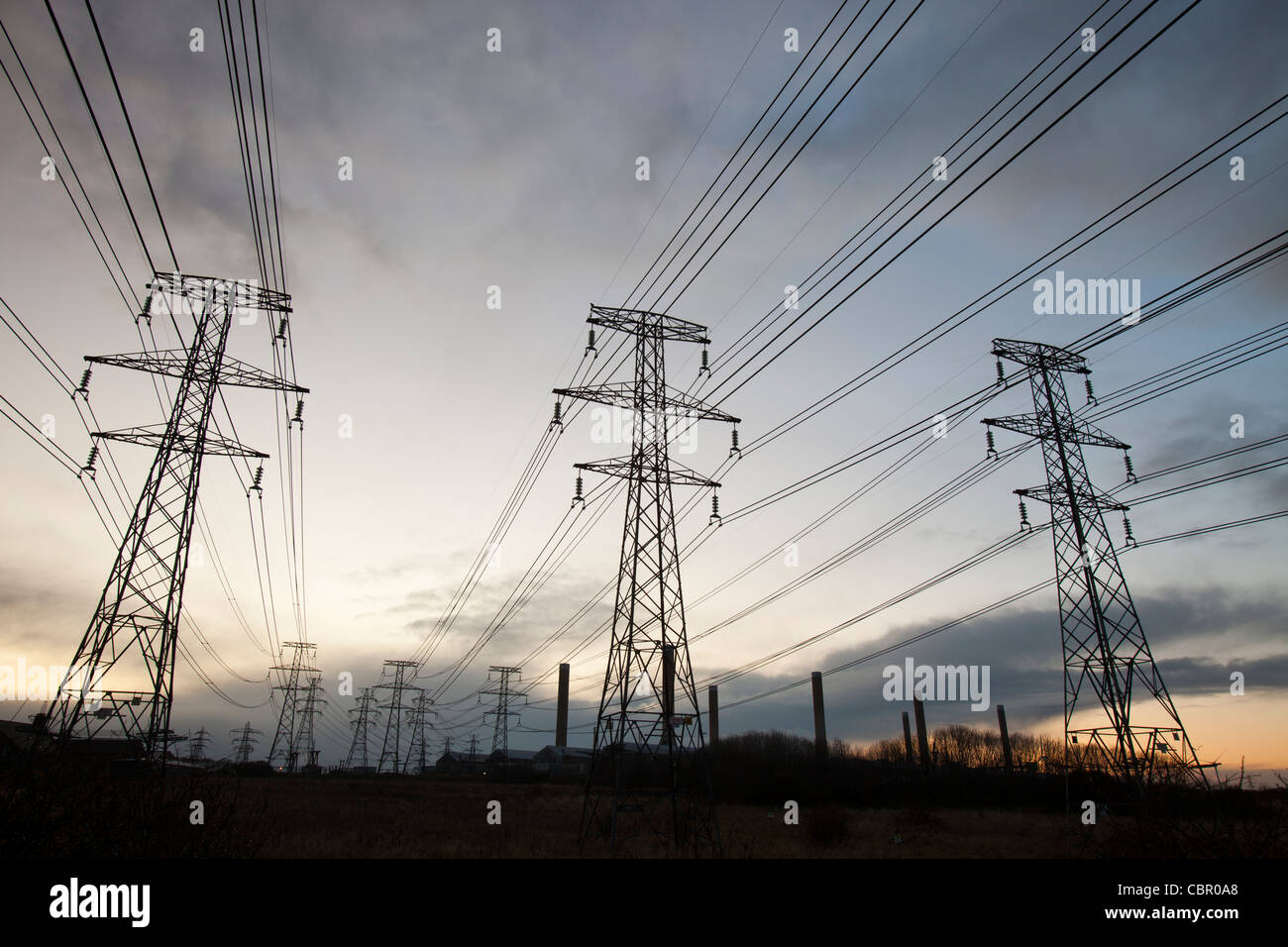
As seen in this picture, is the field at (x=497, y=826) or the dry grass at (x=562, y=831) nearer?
the field at (x=497, y=826)

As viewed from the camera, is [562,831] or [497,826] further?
[497,826]

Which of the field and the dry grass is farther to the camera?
the dry grass

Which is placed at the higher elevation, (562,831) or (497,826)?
(562,831)
